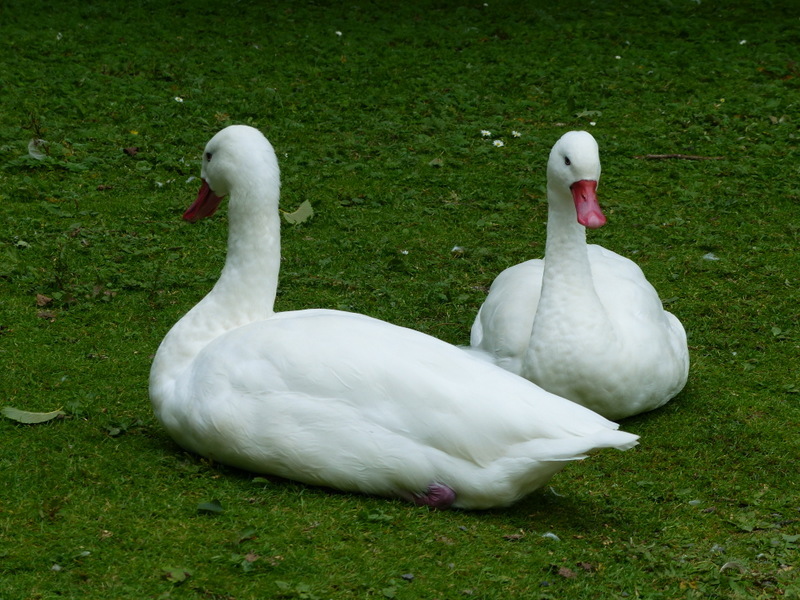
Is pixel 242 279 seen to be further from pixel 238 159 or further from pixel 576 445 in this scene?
pixel 576 445

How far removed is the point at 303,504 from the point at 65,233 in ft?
13.1

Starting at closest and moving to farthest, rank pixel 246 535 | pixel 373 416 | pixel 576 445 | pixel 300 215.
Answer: pixel 246 535, pixel 576 445, pixel 373 416, pixel 300 215

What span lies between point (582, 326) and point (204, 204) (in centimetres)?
183

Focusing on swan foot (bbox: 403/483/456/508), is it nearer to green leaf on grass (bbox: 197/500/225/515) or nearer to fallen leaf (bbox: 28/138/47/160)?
green leaf on grass (bbox: 197/500/225/515)

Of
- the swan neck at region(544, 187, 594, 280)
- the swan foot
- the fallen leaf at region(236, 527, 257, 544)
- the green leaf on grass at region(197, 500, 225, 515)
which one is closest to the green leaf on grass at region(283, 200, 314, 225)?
the swan neck at region(544, 187, 594, 280)

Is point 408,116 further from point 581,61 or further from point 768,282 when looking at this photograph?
point 768,282

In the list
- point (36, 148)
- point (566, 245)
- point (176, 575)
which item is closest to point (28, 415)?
point (176, 575)

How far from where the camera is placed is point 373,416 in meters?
4.32

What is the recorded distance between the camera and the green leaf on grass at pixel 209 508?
4.14 metres

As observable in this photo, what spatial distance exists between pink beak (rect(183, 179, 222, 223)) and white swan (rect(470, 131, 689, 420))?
1.60 m

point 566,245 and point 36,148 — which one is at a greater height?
point 566,245

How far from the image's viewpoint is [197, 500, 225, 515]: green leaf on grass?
13.6ft

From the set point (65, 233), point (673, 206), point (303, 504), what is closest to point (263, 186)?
point (303, 504)

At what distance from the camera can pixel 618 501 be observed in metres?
4.70
